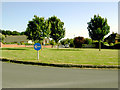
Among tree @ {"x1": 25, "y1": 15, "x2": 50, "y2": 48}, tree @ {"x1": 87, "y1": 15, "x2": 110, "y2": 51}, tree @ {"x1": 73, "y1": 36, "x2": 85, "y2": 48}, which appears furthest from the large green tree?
tree @ {"x1": 73, "y1": 36, "x2": 85, "y2": 48}

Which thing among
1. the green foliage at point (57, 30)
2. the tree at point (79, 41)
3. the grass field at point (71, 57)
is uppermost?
the green foliage at point (57, 30)

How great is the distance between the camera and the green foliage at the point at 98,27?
33.1 metres

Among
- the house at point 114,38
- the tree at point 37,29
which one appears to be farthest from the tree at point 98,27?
the house at point 114,38

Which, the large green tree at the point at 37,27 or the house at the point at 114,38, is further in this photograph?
the house at the point at 114,38

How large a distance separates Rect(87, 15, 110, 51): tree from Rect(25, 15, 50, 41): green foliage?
1047cm

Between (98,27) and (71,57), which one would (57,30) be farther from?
(71,57)

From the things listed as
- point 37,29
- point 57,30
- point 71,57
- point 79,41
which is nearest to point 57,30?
point 57,30

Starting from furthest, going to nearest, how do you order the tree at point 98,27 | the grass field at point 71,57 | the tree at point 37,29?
1. the tree at point 37,29
2. the tree at point 98,27
3. the grass field at point 71,57

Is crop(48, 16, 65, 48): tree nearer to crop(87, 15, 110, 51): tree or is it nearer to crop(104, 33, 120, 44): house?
crop(87, 15, 110, 51): tree

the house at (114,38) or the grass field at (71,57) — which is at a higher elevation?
the house at (114,38)

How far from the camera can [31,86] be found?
5.43m

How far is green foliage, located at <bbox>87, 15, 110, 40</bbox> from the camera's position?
3309cm

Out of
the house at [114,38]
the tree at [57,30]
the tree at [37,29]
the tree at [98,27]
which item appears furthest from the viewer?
the house at [114,38]

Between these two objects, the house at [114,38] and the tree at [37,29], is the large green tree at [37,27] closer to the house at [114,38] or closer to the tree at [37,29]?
the tree at [37,29]
